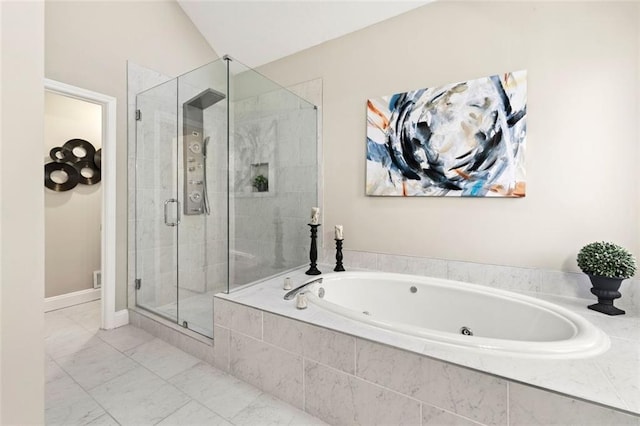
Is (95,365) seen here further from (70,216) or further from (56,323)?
(70,216)

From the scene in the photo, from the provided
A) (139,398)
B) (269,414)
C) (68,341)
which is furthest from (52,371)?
(269,414)

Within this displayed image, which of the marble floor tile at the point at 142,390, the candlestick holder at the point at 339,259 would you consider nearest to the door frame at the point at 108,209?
the marble floor tile at the point at 142,390

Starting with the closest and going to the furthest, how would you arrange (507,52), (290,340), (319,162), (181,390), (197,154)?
(290,340) → (181,390) → (507,52) → (197,154) → (319,162)

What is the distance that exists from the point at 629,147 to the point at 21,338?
105 inches

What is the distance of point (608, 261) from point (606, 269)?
44 millimetres

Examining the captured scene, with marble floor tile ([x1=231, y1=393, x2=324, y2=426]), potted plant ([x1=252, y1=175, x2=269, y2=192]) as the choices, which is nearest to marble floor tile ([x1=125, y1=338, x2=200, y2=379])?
marble floor tile ([x1=231, y1=393, x2=324, y2=426])

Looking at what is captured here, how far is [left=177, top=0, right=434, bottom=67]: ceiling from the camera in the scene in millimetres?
2385

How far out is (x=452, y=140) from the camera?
6.89 ft

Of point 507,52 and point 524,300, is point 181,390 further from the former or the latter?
point 507,52

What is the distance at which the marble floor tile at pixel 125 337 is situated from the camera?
7.01ft

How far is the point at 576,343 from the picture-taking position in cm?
118

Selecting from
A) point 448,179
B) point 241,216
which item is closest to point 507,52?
point 448,179

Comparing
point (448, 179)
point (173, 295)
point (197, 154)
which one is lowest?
point (173, 295)

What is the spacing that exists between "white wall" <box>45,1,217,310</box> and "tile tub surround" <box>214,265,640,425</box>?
1620 millimetres
